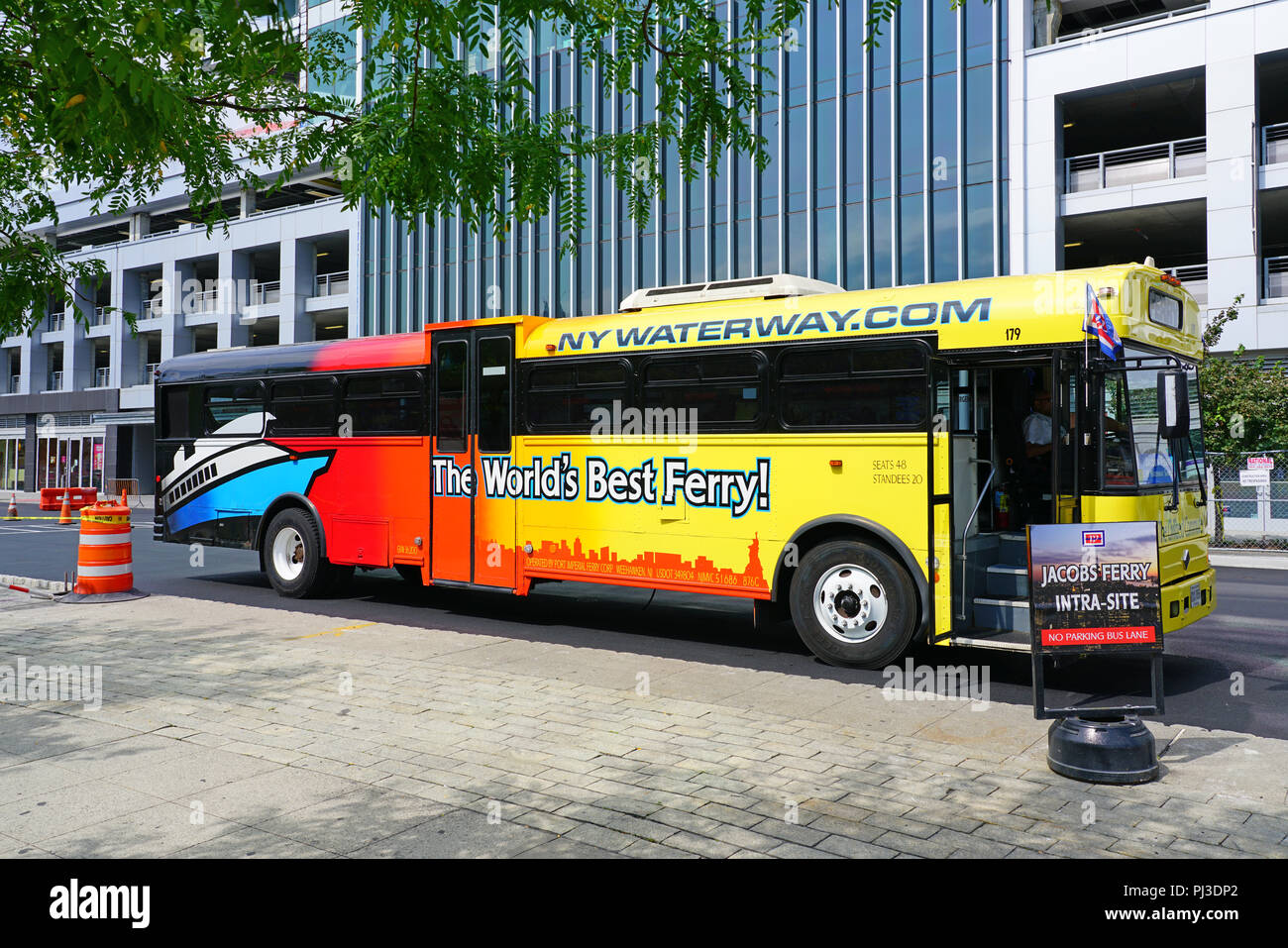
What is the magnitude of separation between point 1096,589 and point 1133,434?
2322mm

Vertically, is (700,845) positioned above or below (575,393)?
below

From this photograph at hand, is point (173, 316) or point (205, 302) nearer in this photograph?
point (173, 316)

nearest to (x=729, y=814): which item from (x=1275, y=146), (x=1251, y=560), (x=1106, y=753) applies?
(x=1106, y=753)

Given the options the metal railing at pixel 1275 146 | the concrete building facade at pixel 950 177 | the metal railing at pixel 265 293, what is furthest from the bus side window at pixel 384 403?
the metal railing at pixel 265 293

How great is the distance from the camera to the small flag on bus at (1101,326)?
7.62m

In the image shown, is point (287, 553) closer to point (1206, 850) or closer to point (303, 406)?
point (303, 406)

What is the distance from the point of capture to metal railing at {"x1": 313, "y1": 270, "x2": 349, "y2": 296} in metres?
46.6

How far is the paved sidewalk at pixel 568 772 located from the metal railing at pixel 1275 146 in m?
25.3

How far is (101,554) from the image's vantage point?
12656 millimetres

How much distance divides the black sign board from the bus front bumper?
2049 millimetres

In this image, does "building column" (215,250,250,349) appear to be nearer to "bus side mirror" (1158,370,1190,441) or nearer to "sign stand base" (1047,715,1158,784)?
"bus side mirror" (1158,370,1190,441)

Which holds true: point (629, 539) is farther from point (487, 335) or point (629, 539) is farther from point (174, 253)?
point (174, 253)

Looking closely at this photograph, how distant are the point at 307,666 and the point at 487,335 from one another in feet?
14.3

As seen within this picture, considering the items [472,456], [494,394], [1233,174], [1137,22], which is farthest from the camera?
[1137,22]
